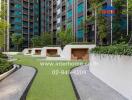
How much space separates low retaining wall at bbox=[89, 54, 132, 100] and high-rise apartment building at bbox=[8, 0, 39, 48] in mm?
81021

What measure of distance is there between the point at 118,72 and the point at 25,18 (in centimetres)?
8875

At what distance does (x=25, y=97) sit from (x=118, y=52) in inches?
168

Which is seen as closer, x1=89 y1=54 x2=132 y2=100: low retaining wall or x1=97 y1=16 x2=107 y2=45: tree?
x1=89 y1=54 x2=132 y2=100: low retaining wall

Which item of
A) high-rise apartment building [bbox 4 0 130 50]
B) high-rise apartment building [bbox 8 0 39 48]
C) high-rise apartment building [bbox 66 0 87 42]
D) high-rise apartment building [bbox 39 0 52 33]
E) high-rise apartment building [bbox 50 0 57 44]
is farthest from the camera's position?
high-rise apartment building [bbox 39 0 52 33]

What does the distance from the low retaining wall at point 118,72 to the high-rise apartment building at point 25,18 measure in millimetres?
81021

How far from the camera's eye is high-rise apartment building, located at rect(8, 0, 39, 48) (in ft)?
309

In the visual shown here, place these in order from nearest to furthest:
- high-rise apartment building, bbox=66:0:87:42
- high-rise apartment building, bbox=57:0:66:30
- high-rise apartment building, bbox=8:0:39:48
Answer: high-rise apartment building, bbox=66:0:87:42, high-rise apartment building, bbox=57:0:66:30, high-rise apartment building, bbox=8:0:39:48

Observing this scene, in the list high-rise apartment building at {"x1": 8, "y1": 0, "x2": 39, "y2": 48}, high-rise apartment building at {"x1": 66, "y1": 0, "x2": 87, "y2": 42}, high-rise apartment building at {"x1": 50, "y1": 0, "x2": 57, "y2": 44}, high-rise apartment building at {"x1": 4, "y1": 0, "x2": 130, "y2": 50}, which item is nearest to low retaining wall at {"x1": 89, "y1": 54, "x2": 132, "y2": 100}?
high-rise apartment building at {"x1": 66, "y1": 0, "x2": 87, "y2": 42}

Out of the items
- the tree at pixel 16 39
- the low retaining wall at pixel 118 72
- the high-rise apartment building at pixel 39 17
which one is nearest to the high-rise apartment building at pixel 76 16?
the high-rise apartment building at pixel 39 17

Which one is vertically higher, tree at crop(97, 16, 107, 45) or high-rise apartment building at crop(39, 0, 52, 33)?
high-rise apartment building at crop(39, 0, 52, 33)

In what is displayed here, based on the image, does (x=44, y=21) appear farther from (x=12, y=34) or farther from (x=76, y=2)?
(x=76, y=2)

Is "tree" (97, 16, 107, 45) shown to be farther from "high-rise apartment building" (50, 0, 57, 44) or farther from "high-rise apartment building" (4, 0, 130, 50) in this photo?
"high-rise apartment building" (50, 0, 57, 44)

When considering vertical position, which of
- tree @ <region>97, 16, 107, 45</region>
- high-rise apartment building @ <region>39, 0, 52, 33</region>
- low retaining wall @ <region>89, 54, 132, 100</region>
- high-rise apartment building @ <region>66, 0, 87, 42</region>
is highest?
high-rise apartment building @ <region>39, 0, 52, 33</region>

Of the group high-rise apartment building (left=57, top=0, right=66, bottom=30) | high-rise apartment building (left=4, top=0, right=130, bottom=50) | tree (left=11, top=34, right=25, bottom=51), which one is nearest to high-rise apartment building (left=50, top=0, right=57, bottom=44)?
high-rise apartment building (left=4, top=0, right=130, bottom=50)
